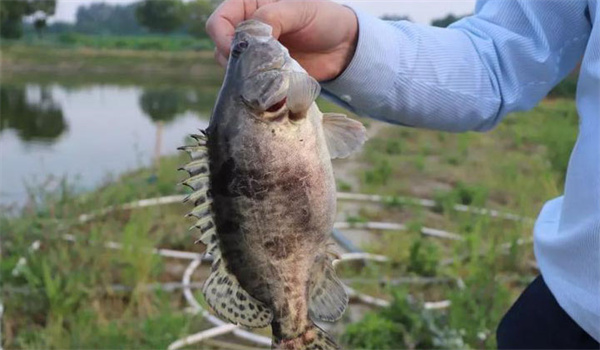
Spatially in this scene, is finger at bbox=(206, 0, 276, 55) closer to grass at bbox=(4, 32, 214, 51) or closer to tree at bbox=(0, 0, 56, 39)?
tree at bbox=(0, 0, 56, 39)

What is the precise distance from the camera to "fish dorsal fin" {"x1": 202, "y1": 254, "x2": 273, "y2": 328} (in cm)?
140

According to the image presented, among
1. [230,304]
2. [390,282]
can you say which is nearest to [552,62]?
[230,304]

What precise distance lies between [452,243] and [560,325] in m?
3.65

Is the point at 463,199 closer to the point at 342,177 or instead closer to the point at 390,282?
the point at 342,177

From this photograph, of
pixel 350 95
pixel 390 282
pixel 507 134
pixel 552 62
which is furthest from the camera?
pixel 507 134

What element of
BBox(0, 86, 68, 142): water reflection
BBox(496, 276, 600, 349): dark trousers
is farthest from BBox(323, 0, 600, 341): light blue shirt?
BBox(0, 86, 68, 142): water reflection

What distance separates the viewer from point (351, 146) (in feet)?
4.85

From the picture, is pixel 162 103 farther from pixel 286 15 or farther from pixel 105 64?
pixel 286 15

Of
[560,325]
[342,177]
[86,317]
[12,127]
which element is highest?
[560,325]

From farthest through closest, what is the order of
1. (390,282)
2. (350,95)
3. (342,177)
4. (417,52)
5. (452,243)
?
(342,177)
(452,243)
(390,282)
(417,52)
(350,95)

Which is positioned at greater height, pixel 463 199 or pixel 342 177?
pixel 463 199

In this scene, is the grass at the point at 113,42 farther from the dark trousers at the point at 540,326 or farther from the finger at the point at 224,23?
the finger at the point at 224,23

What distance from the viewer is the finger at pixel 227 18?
4.98ft

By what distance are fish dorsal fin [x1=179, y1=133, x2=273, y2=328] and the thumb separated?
0.29 metres
